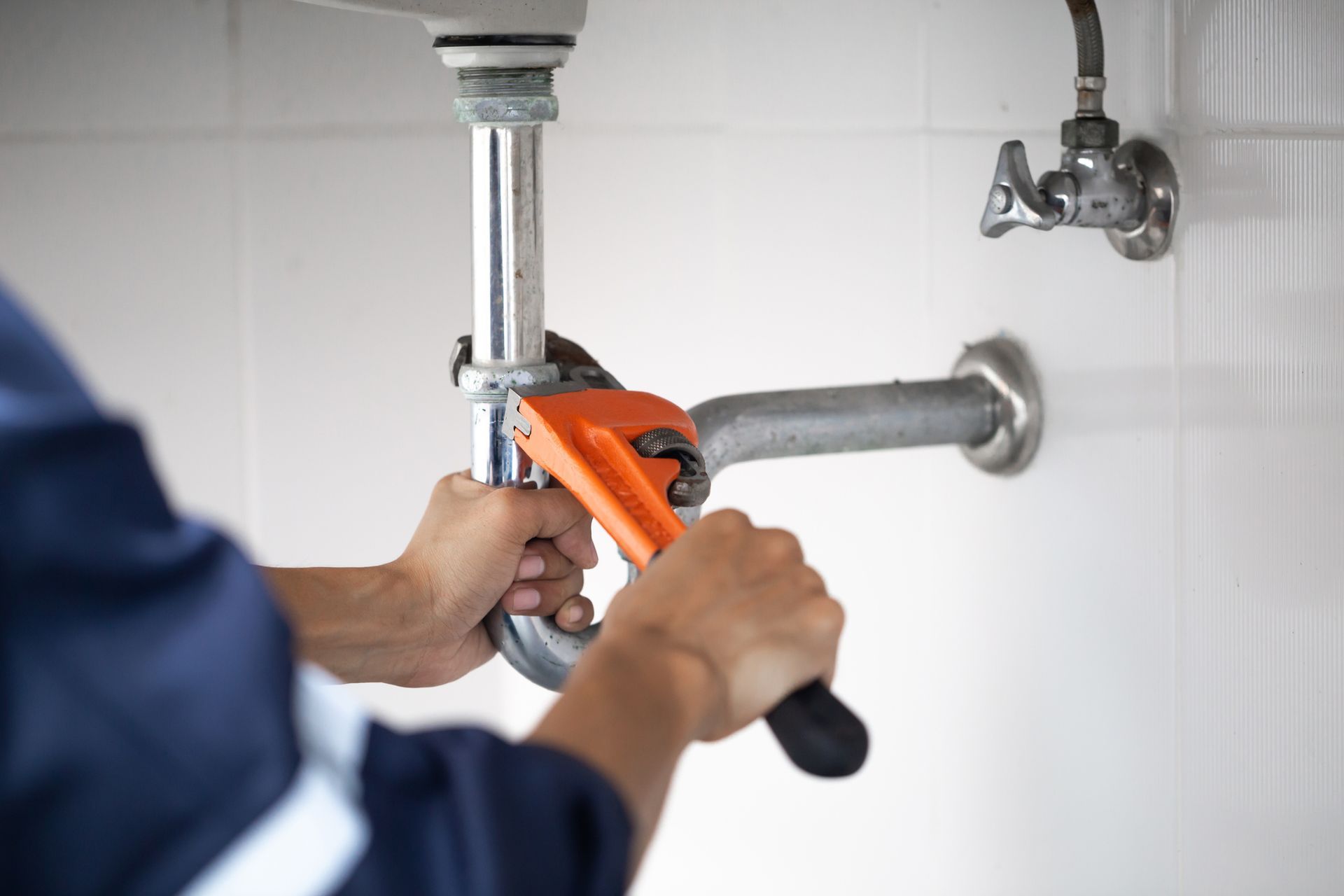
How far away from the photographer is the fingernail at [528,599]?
0.48 meters

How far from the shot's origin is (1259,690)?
1.43 feet

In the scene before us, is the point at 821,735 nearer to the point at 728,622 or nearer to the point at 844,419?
the point at 728,622

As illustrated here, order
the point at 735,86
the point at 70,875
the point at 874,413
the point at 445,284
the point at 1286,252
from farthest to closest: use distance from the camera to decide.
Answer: the point at 445,284, the point at 735,86, the point at 874,413, the point at 1286,252, the point at 70,875

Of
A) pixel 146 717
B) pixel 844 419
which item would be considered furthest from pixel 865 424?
pixel 146 717

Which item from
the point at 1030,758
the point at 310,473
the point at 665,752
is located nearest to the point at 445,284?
the point at 310,473

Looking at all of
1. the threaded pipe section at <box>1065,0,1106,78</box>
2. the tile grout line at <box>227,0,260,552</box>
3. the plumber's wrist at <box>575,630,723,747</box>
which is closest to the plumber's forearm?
the plumber's wrist at <box>575,630,723,747</box>

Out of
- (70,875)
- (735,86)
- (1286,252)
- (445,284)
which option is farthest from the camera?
(445,284)

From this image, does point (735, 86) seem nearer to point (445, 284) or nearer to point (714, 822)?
point (445, 284)

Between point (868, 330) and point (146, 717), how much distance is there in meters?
0.49

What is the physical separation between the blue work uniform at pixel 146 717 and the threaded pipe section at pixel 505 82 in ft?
0.89

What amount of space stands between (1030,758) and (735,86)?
1.18 feet

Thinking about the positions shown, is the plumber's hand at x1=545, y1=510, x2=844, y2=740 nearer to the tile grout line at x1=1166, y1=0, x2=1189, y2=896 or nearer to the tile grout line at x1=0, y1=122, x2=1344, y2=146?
the tile grout line at x1=1166, y1=0, x2=1189, y2=896

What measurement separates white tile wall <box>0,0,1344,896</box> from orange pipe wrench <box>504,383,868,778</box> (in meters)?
0.20

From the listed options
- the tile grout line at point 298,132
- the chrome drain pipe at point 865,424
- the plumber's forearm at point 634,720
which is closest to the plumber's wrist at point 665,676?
the plumber's forearm at point 634,720
